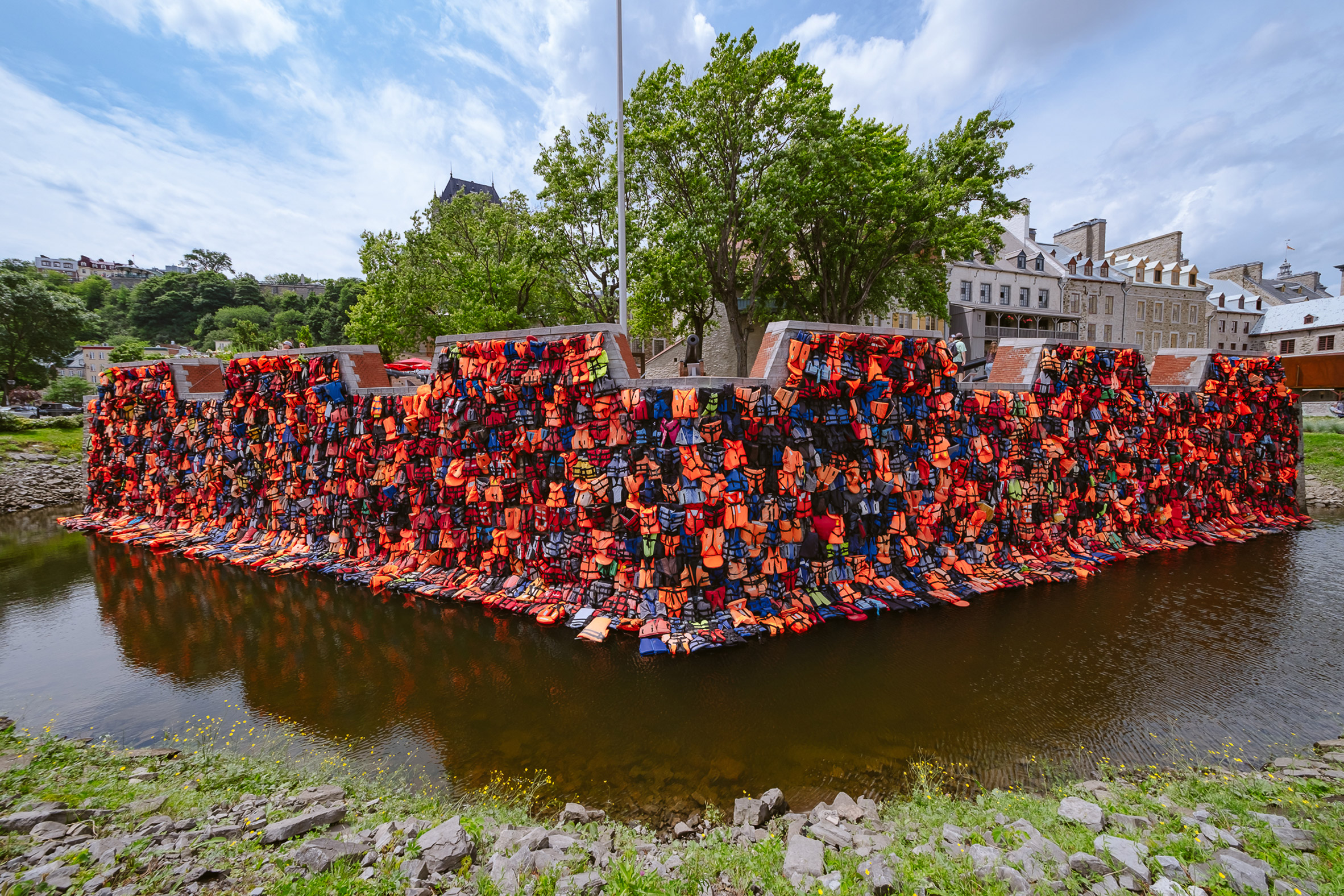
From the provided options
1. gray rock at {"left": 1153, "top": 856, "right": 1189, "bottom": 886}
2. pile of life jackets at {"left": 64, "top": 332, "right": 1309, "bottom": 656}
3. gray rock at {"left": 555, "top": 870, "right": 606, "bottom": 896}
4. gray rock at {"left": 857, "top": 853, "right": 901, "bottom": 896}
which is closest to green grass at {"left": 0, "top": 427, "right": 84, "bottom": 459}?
pile of life jackets at {"left": 64, "top": 332, "right": 1309, "bottom": 656}

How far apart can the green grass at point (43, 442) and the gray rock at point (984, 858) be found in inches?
1186

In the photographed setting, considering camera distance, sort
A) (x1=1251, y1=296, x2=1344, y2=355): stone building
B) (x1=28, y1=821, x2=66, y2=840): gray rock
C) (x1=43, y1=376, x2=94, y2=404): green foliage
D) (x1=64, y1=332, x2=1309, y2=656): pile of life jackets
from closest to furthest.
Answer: (x1=28, y1=821, x2=66, y2=840): gray rock
(x1=64, y1=332, x2=1309, y2=656): pile of life jackets
(x1=43, y1=376, x2=94, y2=404): green foliage
(x1=1251, y1=296, x2=1344, y2=355): stone building

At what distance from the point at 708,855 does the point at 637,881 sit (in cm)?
60

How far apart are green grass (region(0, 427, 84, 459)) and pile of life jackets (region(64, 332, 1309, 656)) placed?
607 inches

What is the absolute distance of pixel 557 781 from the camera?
5188mm

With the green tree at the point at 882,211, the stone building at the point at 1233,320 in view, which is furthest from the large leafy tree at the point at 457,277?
the stone building at the point at 1233,320

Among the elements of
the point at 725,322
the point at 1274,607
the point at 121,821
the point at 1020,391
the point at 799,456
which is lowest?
the point at 1274,607

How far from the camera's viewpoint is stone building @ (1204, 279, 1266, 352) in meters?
46.6

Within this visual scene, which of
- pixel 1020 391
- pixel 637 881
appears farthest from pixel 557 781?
pixel 1020 391

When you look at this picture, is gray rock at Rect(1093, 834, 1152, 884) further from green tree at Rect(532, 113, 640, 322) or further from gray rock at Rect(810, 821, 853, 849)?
green tree at Rect(532, 113, 640, 322)

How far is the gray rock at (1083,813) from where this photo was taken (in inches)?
160

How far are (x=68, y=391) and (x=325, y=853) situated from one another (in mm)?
51601

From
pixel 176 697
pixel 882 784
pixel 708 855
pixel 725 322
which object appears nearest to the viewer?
pixel 708 855

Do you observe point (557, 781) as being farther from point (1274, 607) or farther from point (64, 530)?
point (64, 530)
